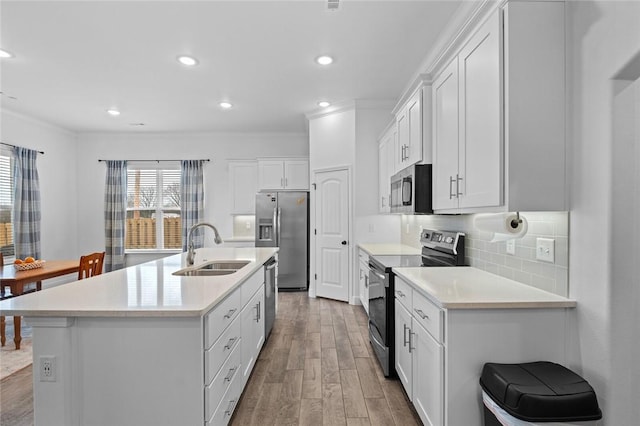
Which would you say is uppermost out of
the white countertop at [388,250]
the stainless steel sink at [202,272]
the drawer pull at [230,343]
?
the white countertop at [388,250]

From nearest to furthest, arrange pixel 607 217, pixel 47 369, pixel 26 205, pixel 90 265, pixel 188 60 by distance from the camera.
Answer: pixel 607 217, pixel 47 369, pixel 188 60, pixel 90 265, pixel 26 205

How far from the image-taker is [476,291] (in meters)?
1.77

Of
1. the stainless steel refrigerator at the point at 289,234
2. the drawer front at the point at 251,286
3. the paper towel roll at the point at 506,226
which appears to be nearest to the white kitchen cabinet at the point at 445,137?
the paper towel roll at the point at 506,226

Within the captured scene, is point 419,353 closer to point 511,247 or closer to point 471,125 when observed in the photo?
point 511,247

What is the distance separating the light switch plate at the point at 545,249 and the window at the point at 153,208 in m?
6.12

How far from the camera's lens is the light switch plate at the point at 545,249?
66.6 inches

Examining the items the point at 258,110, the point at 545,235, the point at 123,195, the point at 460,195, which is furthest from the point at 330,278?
the point at 123,195

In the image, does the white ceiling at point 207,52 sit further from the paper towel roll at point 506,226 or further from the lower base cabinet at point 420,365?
the lower base cabinet at point 420,365

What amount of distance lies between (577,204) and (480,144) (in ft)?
1.75

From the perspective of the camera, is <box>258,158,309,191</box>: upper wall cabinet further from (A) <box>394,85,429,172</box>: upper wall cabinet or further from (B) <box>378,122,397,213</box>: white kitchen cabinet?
(A) <box>394,85,429,172</box>: upper wall cabinet

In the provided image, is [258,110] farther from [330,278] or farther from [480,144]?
[480,144]

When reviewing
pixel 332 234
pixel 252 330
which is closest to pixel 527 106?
pixel 252 330

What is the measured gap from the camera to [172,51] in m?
3.22

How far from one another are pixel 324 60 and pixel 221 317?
2.76m
